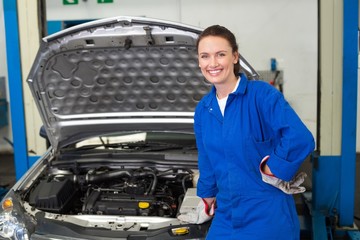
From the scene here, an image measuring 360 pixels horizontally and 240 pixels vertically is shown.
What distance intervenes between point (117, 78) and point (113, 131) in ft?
1.32

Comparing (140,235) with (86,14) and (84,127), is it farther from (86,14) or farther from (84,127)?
(86,14)

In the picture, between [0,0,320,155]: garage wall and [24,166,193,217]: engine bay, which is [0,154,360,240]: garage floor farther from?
[0,0,320,155]: garage wall

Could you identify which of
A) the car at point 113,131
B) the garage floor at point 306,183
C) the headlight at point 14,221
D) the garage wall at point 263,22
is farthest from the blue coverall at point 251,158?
the garage wall at point 263,22

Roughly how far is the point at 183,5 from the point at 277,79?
Result: 5.76 feet

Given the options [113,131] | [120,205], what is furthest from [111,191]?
[113,131]

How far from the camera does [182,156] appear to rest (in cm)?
252

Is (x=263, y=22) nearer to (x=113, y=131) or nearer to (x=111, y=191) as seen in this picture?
(x=113, y=131)

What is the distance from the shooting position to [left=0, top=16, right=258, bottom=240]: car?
6.24ft

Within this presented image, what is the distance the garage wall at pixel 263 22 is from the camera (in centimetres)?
570

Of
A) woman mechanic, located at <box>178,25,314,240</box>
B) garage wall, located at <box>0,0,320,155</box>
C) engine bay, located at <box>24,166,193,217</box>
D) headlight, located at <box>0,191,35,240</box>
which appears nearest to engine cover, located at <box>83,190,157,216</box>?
engine bay, located at <box>24,166,193,217</box>

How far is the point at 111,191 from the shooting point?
2.32 meters

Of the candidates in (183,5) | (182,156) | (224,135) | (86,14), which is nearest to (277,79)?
(183,5)

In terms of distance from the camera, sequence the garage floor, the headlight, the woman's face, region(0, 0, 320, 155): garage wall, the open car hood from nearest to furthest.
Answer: the woman's face → the headlight → the open car hood → the garage floor → region(0, 0, 320, 155): garage wall

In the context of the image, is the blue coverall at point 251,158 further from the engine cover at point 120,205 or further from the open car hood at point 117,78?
the engine cover at point 120,205
